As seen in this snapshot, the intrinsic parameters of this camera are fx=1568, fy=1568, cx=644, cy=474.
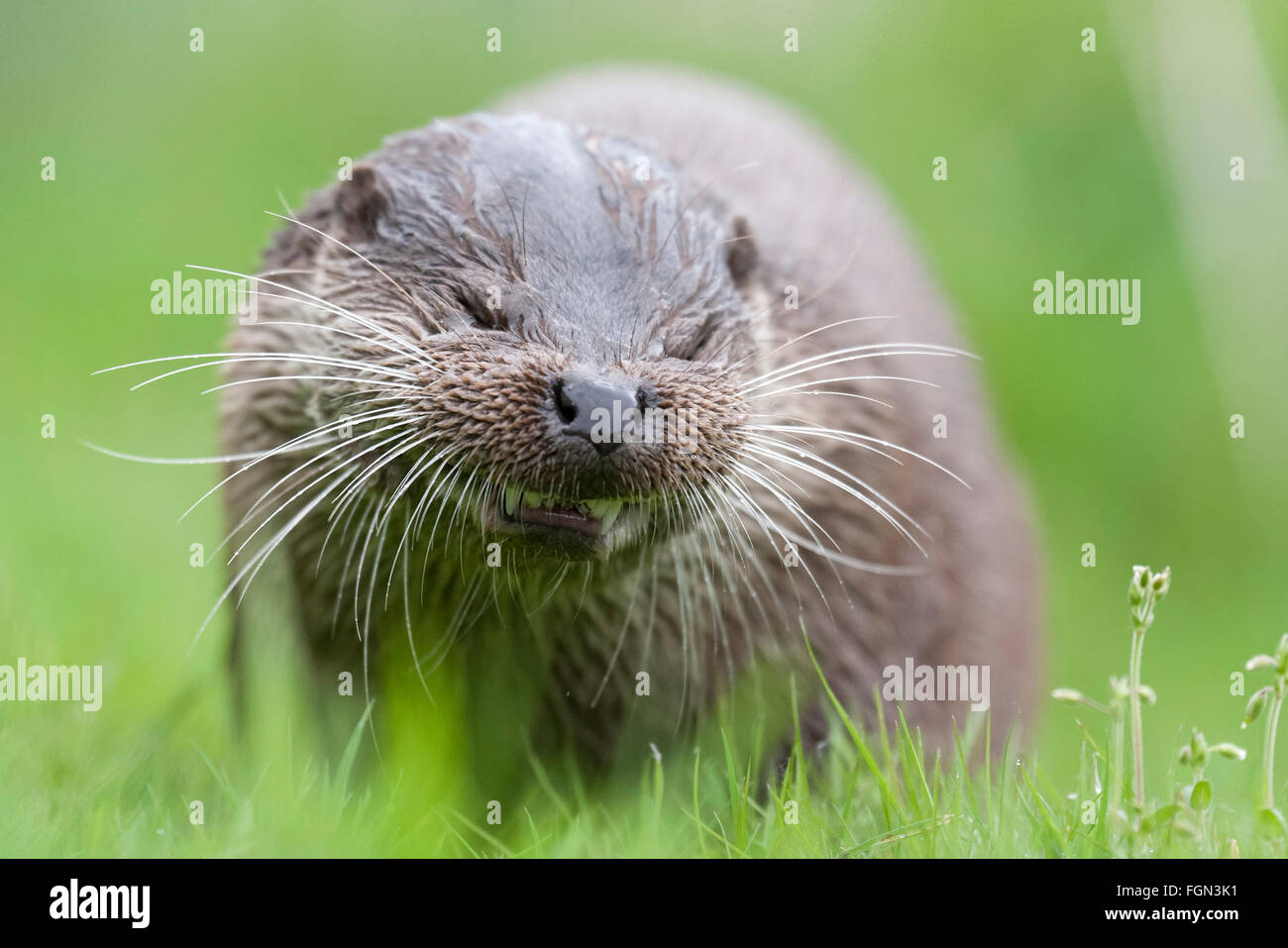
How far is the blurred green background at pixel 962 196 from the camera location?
259 inches

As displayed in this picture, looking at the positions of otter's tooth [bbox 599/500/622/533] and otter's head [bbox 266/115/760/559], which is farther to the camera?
otter's tooth [bbox 599/500/622/533]

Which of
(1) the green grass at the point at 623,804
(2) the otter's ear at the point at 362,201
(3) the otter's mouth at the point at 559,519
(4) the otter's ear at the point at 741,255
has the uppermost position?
(2) the otter's ear at the point at 362,201

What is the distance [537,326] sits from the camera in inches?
109

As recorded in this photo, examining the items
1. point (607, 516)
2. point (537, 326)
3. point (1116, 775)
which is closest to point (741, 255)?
point (537, 326)

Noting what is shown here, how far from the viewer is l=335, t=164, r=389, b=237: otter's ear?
3082 millimetres

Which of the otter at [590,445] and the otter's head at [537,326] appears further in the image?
the otter at [590,445]

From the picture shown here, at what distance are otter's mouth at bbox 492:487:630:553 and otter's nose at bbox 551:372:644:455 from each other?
0.65 ft

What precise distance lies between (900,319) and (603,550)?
1.52 metres

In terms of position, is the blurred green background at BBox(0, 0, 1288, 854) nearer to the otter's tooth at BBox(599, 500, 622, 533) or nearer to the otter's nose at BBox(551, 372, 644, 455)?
the otter's tooth at BBox(599, 500, 622, 533)

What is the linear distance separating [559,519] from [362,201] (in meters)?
0.84

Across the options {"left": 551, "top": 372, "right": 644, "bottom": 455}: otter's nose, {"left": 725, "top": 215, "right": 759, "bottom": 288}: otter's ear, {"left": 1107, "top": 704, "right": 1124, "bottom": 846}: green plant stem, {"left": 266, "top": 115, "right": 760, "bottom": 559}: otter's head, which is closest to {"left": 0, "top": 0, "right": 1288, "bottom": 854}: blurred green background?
{"left": 266, "top": 115, "right": 760, "bottom": 559}: otter's head

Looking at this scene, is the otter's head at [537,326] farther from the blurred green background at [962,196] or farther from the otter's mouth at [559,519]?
the blurred green background at [962,196]

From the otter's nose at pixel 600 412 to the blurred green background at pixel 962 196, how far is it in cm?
323

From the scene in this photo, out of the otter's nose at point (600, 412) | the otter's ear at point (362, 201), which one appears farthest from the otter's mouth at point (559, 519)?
the otter's ear at point (362, 201)
